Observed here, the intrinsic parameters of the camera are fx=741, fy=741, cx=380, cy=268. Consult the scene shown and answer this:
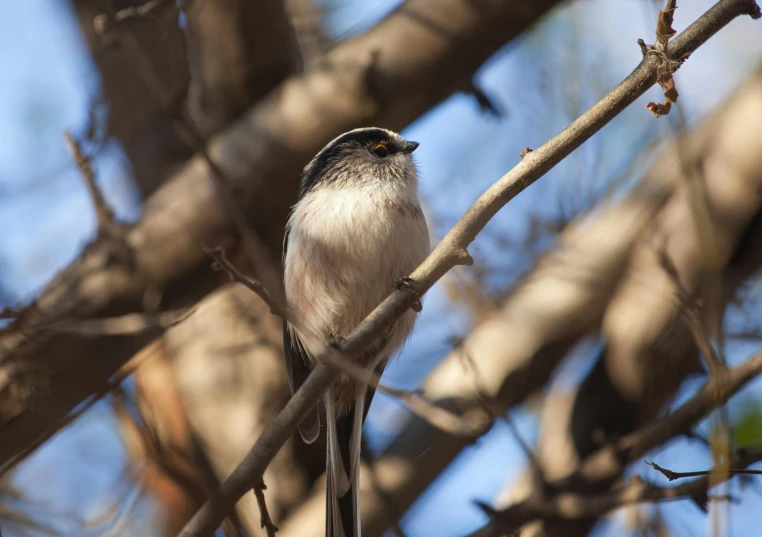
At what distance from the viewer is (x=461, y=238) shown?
238 cm

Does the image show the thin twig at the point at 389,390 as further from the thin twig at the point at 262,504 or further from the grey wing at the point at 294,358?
the grey wing at the point at 294,358

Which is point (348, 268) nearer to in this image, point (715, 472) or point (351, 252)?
point (351, 252)

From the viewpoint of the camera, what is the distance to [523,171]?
2330 mm

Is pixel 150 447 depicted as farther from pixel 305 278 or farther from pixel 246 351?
pixel 246 351

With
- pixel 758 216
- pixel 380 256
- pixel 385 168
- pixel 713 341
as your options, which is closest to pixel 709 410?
pixel 713 341

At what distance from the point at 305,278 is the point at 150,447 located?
1.04m

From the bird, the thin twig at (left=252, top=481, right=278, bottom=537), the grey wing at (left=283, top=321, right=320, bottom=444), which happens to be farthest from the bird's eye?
the thin twig at (left=252, top=481, right=278, bottom=537)

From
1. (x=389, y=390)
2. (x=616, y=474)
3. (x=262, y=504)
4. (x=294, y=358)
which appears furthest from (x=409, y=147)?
(x=262, y=504)

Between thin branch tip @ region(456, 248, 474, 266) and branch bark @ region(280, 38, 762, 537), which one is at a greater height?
thin branch tip @ region(456, 248, 474, 266)

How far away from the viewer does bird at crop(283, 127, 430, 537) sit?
3.39 meters

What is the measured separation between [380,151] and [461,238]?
1704mm

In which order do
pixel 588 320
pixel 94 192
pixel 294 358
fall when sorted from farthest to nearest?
pixel 588 320 < pixel 294 358 < pixel 94 192

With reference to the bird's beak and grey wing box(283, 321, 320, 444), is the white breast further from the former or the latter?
the bird's beak

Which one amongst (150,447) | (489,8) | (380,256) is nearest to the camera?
(150,447)
